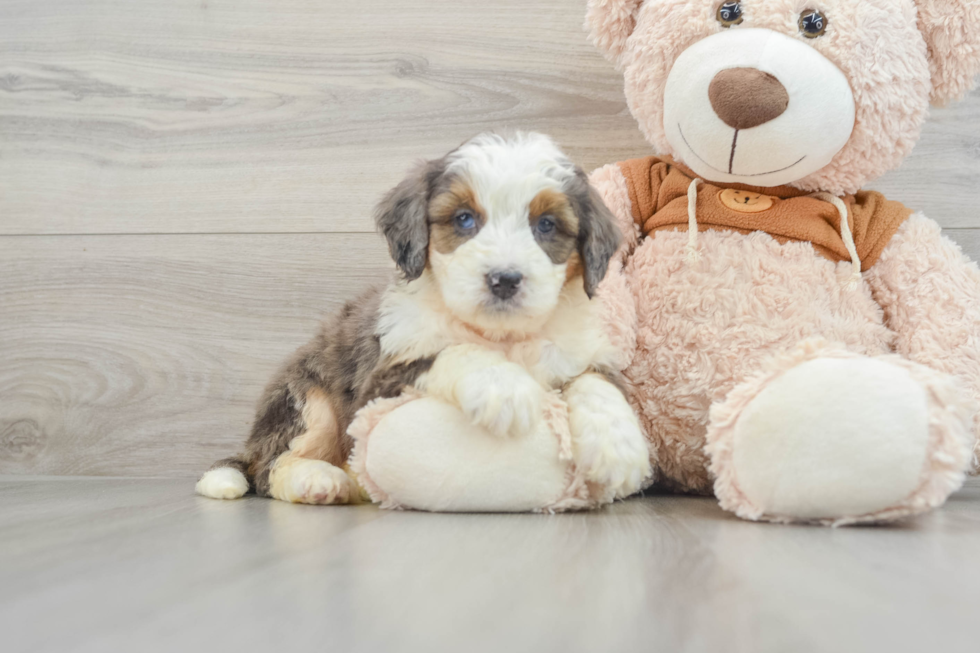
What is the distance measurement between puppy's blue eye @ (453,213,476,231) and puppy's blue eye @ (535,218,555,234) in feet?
0.42

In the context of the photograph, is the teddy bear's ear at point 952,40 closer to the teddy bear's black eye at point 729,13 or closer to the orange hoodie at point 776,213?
the orange hoodie at point 776,213

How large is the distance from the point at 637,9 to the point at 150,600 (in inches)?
63.5

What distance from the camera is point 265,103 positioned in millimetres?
2371

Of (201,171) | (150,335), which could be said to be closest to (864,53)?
(201,171)

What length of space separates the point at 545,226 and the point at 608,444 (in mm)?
456

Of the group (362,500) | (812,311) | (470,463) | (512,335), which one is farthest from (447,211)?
(812,311)

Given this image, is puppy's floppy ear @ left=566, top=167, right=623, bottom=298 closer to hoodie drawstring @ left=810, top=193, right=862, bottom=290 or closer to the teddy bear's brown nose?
the teddy bear's brown nose

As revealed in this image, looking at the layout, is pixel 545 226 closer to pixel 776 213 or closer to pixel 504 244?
pixel 504 244

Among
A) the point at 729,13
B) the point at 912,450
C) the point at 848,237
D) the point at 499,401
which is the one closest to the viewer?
the point at 912,450

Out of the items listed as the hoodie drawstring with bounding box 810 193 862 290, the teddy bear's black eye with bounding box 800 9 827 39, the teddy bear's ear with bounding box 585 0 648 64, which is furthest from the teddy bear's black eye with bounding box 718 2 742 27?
the hoodie drawstring with bounding box 810 193 862 290

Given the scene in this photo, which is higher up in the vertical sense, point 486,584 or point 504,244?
point 504,244

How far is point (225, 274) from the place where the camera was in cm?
239

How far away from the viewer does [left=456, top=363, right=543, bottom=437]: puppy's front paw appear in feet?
4.68

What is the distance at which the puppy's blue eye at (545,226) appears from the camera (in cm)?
160
